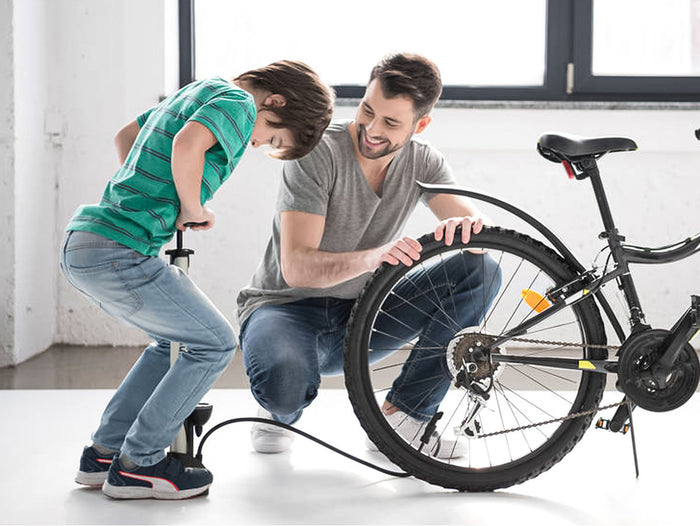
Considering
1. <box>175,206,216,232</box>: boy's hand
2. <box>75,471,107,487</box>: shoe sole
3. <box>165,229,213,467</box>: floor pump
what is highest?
<box>175,206,216,232</box>: boy's hand

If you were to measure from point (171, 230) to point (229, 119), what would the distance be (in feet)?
0.80

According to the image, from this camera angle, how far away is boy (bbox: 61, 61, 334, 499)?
4.83 feet

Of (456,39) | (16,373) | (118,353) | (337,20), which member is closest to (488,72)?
(456,39)

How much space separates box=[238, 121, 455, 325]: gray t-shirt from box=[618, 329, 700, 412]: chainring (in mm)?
587

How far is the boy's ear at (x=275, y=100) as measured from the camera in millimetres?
1584

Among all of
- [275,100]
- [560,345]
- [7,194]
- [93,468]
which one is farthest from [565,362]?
[7,194]

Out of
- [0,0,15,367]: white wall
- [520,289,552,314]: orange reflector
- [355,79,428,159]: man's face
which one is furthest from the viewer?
[0,0,15,367]: white wall

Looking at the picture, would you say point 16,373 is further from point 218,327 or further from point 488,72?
point 488,72

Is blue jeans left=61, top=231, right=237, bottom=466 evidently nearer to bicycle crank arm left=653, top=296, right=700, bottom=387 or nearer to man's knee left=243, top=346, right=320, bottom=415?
man's knee left=243, top=346, right=320, bottom=415

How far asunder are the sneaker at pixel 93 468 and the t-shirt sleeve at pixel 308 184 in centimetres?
64

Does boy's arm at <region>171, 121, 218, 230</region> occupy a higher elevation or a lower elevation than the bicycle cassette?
higher

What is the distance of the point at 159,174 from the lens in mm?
1492

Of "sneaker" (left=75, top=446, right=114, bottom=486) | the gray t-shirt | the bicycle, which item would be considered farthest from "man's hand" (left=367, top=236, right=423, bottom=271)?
"sneaker" (left=75, top=446, right=114, bottom=486)

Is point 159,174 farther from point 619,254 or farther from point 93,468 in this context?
point 619,254
